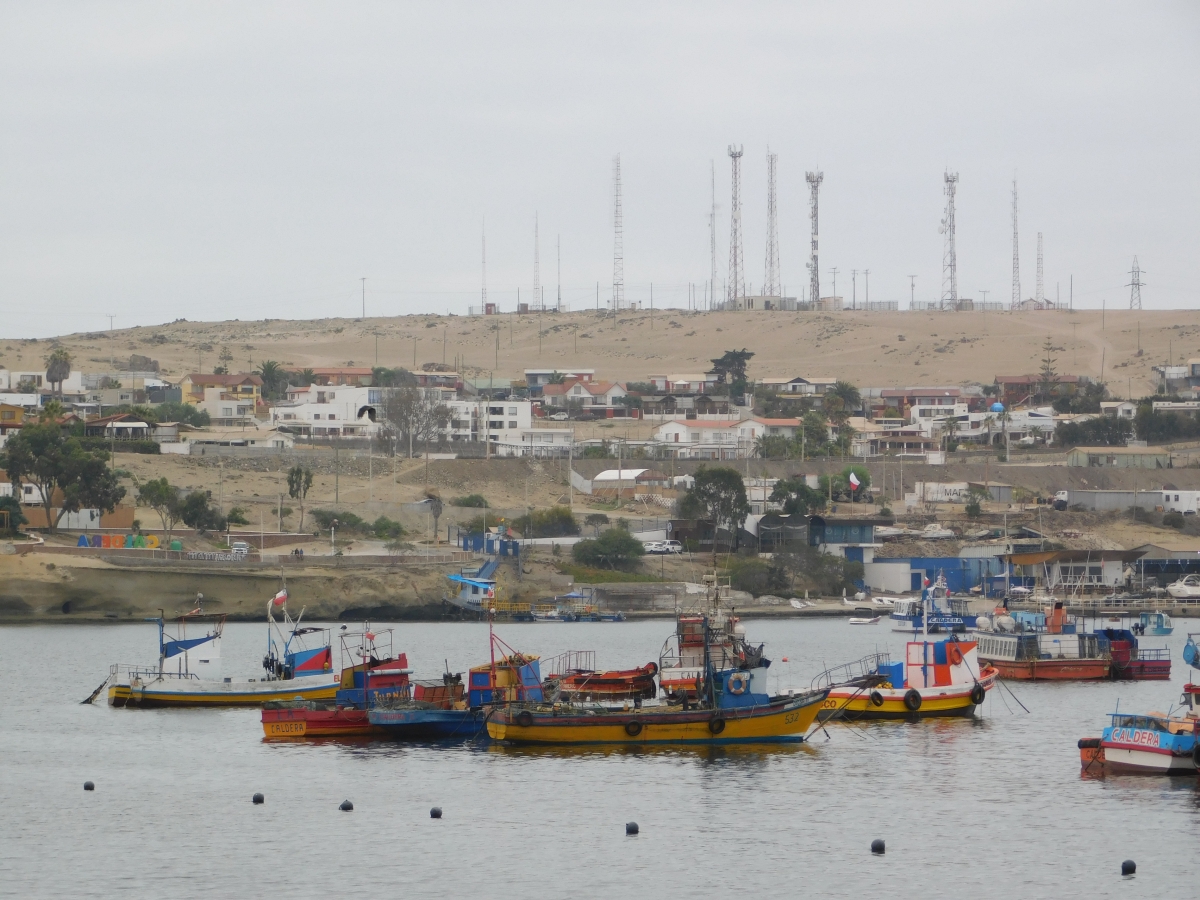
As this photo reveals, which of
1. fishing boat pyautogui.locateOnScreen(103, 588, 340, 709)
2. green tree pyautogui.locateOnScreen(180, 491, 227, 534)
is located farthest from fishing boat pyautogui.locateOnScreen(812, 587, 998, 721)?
green tree pyautogui.locateOnScreen(180, 491, 227, 534)

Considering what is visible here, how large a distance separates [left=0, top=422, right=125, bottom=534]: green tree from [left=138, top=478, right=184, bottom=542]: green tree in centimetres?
238

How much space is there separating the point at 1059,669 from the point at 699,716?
2408 centimetres

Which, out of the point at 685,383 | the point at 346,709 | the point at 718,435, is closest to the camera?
the point at 346,709

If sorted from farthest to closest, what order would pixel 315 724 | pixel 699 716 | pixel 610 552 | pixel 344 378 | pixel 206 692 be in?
pixel 344 378 < pixel 610 552 < pixel 206 692 < pixel 315 724 < pixel 699 716

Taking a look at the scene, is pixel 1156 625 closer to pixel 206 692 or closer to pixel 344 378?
pixel 206 692

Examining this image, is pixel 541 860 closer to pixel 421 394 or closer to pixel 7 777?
pixel 7 777

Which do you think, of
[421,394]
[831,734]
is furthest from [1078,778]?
[421,394]

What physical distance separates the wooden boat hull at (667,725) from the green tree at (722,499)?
62.5 meters

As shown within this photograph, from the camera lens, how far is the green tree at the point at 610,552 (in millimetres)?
104875

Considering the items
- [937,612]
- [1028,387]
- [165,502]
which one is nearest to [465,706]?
[937,612]

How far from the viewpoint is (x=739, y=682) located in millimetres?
46469

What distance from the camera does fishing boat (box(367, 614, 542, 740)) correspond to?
160ft

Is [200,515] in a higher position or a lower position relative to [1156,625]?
higher

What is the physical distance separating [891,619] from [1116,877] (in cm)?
6618
